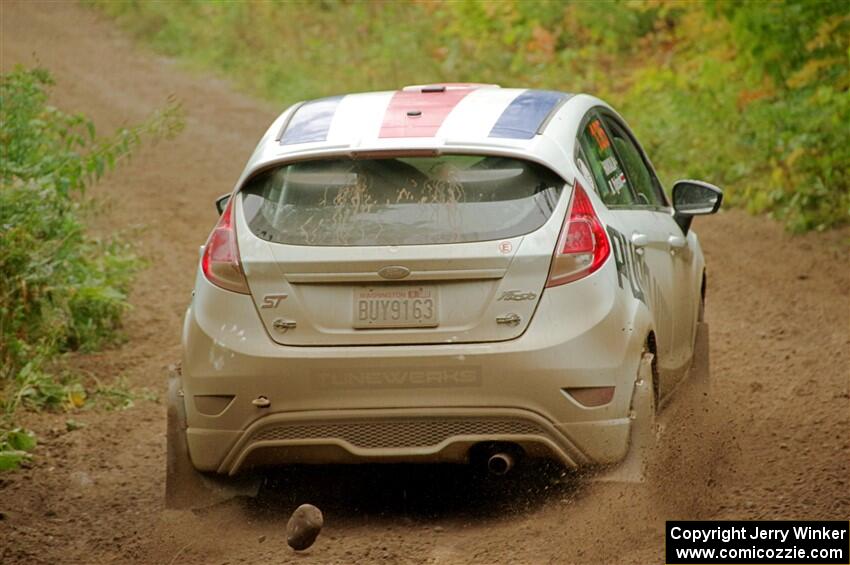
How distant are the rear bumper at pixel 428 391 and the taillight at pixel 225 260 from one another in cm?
6

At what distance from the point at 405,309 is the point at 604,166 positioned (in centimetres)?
137

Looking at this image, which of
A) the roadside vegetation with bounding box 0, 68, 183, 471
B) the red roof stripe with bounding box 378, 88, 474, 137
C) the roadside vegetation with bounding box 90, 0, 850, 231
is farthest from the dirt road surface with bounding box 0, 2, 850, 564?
the roadside vegetation with bounding box 90, 0, 850, 231

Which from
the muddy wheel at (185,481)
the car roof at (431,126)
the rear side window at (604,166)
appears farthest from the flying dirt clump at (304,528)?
the rear side window at (604,166)

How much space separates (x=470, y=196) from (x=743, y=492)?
1704 mm

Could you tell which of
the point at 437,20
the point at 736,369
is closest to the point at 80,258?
the point at 736,369

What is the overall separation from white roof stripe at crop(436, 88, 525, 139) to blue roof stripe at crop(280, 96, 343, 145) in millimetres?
496

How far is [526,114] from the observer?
18.8ft

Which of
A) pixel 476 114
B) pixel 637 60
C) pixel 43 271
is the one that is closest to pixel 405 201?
pixel 476 114

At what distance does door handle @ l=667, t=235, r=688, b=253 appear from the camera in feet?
21.6

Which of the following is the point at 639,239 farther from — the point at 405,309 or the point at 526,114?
the point at 405,309

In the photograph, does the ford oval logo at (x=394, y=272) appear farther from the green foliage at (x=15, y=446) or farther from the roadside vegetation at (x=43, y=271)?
the roadside vegetation at (x=43, y=271)

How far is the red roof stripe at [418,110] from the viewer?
5457 millimetres

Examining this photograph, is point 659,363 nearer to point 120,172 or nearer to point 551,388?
point 551,388

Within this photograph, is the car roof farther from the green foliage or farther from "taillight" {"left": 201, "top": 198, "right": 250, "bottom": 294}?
the green foliage
